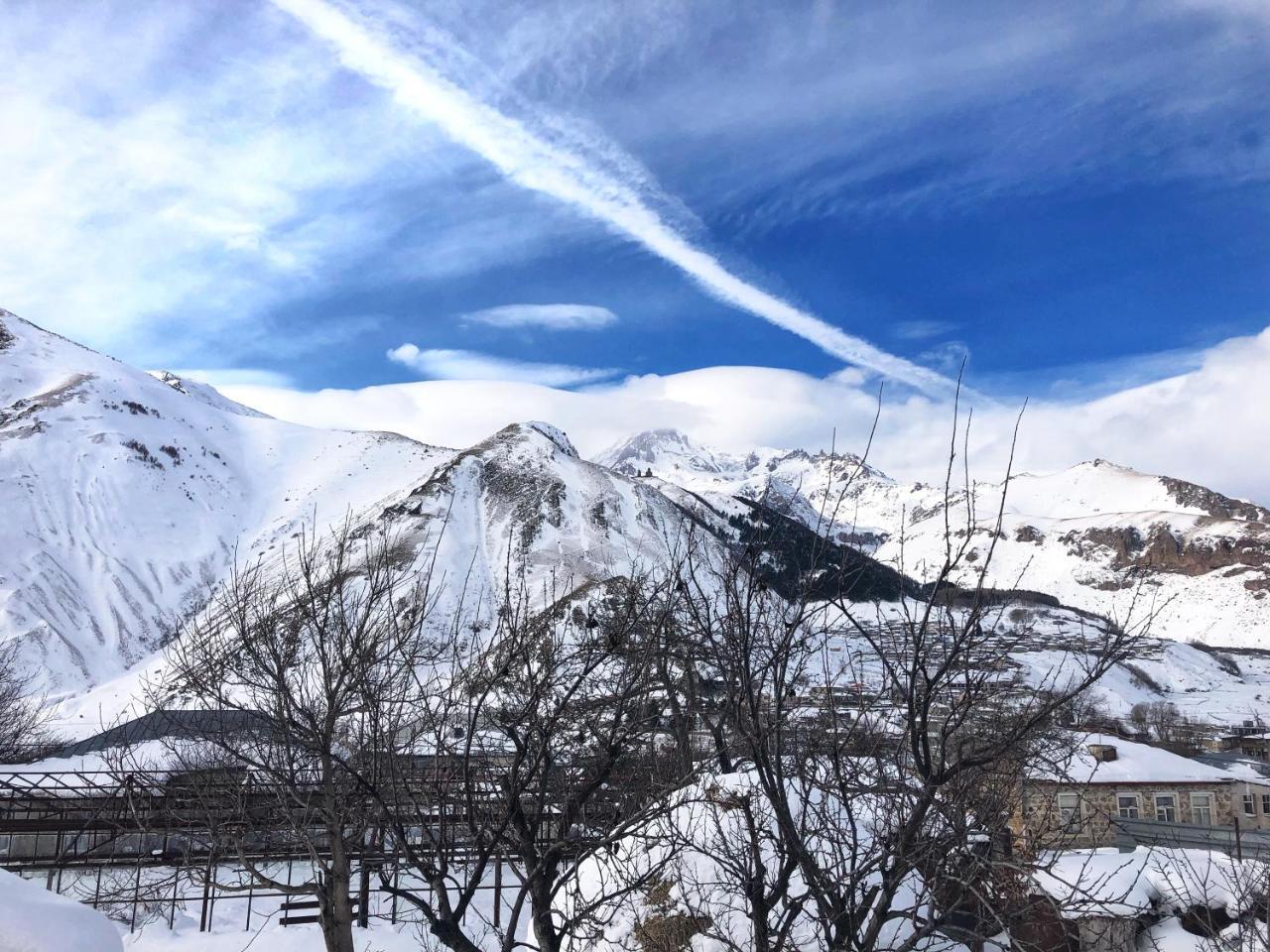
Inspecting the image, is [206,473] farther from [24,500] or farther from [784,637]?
[784,637]

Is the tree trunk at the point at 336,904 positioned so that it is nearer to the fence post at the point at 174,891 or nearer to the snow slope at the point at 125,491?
the fence post at the point at 174,891

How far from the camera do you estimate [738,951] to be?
21.5 feet

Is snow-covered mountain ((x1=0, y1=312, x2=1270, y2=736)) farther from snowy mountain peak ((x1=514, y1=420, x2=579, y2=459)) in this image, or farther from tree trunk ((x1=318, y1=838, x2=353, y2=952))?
tree trunk ((x1=318, y1=838, x2=353, y2=952))

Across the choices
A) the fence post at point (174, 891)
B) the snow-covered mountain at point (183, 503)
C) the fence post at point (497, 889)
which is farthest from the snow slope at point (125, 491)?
the fence post at point (497, 889)

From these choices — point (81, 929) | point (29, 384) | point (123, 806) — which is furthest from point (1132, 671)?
point (29, 384)

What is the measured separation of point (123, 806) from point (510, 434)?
425 feet

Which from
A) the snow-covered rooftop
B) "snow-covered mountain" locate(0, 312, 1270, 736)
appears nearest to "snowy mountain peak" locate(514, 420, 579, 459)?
"snow-covered mountain" locate(0, 312, 1270, 736)

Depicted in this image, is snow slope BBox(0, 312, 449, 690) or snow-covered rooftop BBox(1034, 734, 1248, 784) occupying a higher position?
snow slope BBox(0, 312, 449, 690)

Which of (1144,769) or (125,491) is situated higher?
(125,491)

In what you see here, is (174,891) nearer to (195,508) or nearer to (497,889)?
(497,889)

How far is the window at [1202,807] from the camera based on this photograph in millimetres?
30330

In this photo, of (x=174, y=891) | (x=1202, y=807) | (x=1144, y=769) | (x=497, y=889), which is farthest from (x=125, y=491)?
(x=497, y=889)

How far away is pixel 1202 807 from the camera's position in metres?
30.5

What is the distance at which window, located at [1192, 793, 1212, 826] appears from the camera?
3033 cm
